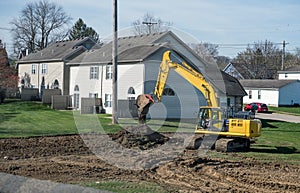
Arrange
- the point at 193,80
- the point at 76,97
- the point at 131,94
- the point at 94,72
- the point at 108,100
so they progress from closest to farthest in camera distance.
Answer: the point at 193,80, the point at 131,94, the point at 108,100, the point at 94,72, the point at 76,97

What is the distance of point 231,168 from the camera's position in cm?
1712

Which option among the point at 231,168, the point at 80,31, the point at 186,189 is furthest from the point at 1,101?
the point at 80,31

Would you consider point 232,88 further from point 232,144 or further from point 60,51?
point 60,51

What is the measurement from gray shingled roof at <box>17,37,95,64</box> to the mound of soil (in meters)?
27.8

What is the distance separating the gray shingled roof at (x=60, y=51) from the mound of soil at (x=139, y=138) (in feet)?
91.1

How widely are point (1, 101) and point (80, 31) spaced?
46.2 metres

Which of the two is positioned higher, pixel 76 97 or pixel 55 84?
pixel 55 84

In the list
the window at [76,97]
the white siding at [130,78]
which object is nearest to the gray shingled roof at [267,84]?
the window at [76,97]

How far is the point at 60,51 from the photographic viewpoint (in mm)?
54750

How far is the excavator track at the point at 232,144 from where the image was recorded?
2219 centimetres

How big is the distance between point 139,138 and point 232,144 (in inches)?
175

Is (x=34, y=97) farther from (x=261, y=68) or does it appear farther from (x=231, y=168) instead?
(x=261, y=68)

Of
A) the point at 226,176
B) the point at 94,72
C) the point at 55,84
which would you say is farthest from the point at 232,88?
the point at 226,176

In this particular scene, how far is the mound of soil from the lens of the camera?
22834mm
